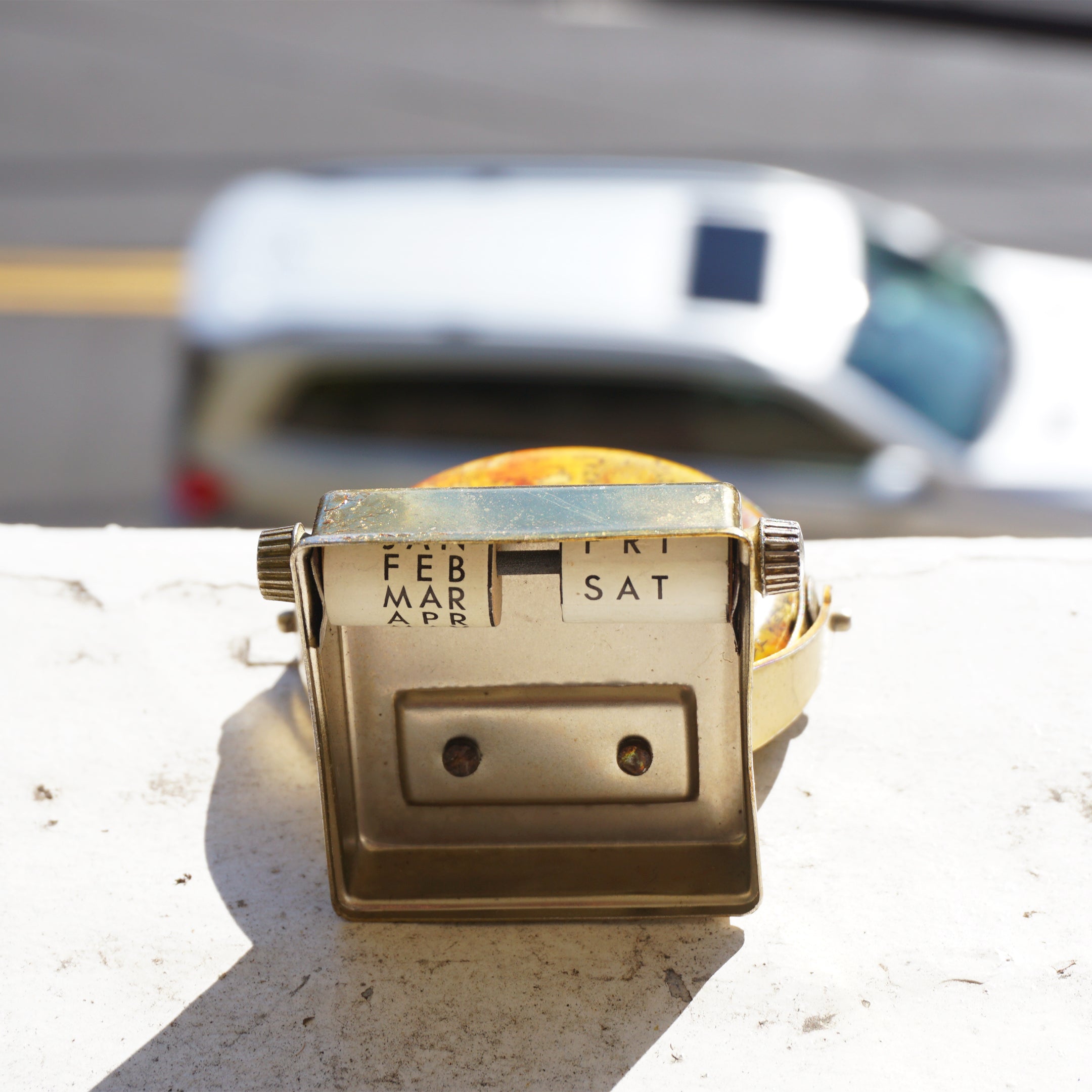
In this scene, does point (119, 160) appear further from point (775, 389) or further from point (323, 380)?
point (775, 389)

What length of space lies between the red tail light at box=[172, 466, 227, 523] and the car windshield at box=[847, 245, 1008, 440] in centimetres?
233

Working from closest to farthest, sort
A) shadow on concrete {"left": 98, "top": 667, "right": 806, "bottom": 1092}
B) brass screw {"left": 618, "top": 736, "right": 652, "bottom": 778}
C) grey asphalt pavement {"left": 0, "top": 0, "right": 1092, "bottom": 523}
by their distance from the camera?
shadow on concrete {"left": 98, "top": 667, "right": 806, "bottom": 1092}, brass screw {"left": 618, "top": 736, "right": 652, "bottom": 778}, grey asphalt pavement {"left": 0, "top": 0, "right": 1092, "bottom": 523}

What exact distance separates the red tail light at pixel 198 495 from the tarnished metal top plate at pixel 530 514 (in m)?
3.62

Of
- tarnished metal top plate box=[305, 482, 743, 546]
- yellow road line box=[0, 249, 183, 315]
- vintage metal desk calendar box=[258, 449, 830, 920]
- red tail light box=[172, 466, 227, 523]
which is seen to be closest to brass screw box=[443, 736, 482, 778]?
vintage metal desk calendar box=[258, 449, 830, 920]

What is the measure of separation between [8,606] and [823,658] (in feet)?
3.76

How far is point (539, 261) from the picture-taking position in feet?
15.4

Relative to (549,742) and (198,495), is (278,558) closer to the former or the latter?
(549,742)

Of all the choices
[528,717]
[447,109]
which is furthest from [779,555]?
[447,109]

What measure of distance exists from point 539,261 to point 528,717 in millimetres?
3641

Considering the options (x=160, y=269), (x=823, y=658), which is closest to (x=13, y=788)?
(x=823, y=658)

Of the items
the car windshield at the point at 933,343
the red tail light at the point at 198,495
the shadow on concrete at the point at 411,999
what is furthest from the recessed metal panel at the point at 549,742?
the red tail light at the point at 198,495

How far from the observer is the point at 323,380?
4484 millimetres

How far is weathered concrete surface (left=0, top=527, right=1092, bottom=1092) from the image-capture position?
3.89 feet

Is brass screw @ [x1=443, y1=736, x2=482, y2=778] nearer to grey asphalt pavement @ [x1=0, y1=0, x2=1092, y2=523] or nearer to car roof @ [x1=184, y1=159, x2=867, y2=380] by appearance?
car roof @ [x1=184, y1=159, x2=867, y2=380]
